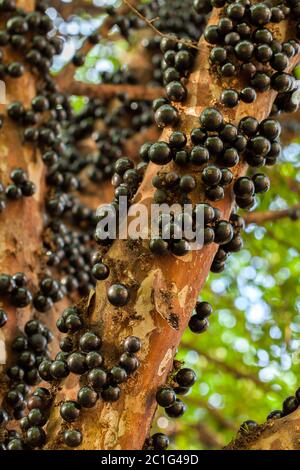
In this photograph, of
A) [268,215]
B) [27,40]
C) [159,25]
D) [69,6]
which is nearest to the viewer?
[27,40]

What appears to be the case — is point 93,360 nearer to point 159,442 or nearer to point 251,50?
point 159,442

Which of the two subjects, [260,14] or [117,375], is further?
[260,14]

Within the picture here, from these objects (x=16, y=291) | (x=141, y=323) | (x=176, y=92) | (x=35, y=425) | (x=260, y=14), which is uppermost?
(x=260, y=14)

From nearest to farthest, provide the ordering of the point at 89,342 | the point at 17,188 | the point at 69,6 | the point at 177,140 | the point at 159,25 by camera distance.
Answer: the point at 89,342, the point at 177,140, the point at 17,188, the point at 69,6, the point at 159,25

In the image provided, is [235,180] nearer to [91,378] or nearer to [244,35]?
[244,35]

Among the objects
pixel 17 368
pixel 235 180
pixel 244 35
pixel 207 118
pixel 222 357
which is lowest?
pixel 222 357

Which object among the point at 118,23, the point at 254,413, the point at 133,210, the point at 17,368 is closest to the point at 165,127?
the point at 133,210

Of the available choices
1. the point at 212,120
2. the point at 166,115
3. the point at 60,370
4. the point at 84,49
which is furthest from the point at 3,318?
the point at 84,49

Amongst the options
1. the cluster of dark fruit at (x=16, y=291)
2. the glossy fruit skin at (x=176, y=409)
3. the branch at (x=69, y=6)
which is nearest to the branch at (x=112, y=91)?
the branch at (x=69, y=6)
